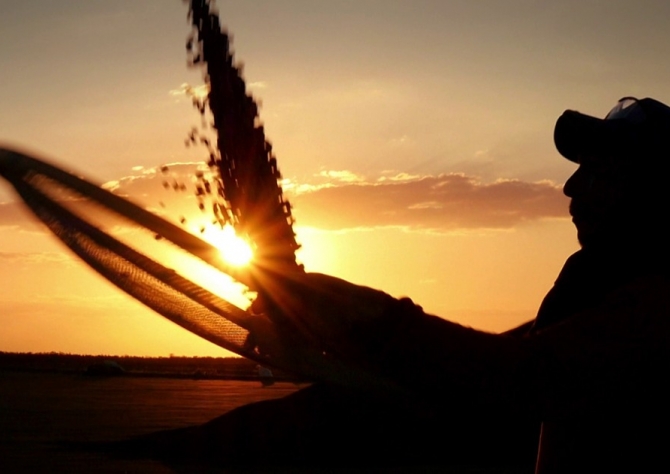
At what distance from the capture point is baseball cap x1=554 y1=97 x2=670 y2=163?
211cm

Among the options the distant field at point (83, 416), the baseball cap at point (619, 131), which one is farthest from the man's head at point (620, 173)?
the distant field at point (83, 416)

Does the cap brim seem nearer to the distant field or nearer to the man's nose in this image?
the man's nose

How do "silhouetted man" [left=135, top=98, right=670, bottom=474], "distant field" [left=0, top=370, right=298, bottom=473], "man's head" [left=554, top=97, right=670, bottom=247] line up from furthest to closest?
"distant field" [left=0, top=370, right=298, bottom=473], "man's head" [left=554, top=97, right=670, bottom=247], "silhouetted man" [left=135, top=98, right=670, bottom=474]

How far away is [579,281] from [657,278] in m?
0.25

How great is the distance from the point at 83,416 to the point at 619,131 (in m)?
18.5

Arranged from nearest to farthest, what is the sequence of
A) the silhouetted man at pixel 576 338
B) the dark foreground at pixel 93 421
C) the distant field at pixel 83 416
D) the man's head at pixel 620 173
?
the silhouetted man at pixel 576 338, the man's head at pixel 620 173, the dark foreground at pixel 93 421, the distant field at pixel 83 416

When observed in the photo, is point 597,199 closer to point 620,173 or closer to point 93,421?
point 620,173

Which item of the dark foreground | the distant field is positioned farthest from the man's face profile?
the distant field

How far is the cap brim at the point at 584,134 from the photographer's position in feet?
7.10

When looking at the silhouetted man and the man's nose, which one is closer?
the silhouetted man

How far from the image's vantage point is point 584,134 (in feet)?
7.20

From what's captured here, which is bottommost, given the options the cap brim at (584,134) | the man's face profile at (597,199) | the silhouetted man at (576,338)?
the silhouetted man at (576,338)

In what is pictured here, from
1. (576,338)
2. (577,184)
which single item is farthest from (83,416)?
(576,338)

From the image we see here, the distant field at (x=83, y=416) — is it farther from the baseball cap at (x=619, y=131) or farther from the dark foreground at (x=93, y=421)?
the baseball cap at (x=619, y=131)
